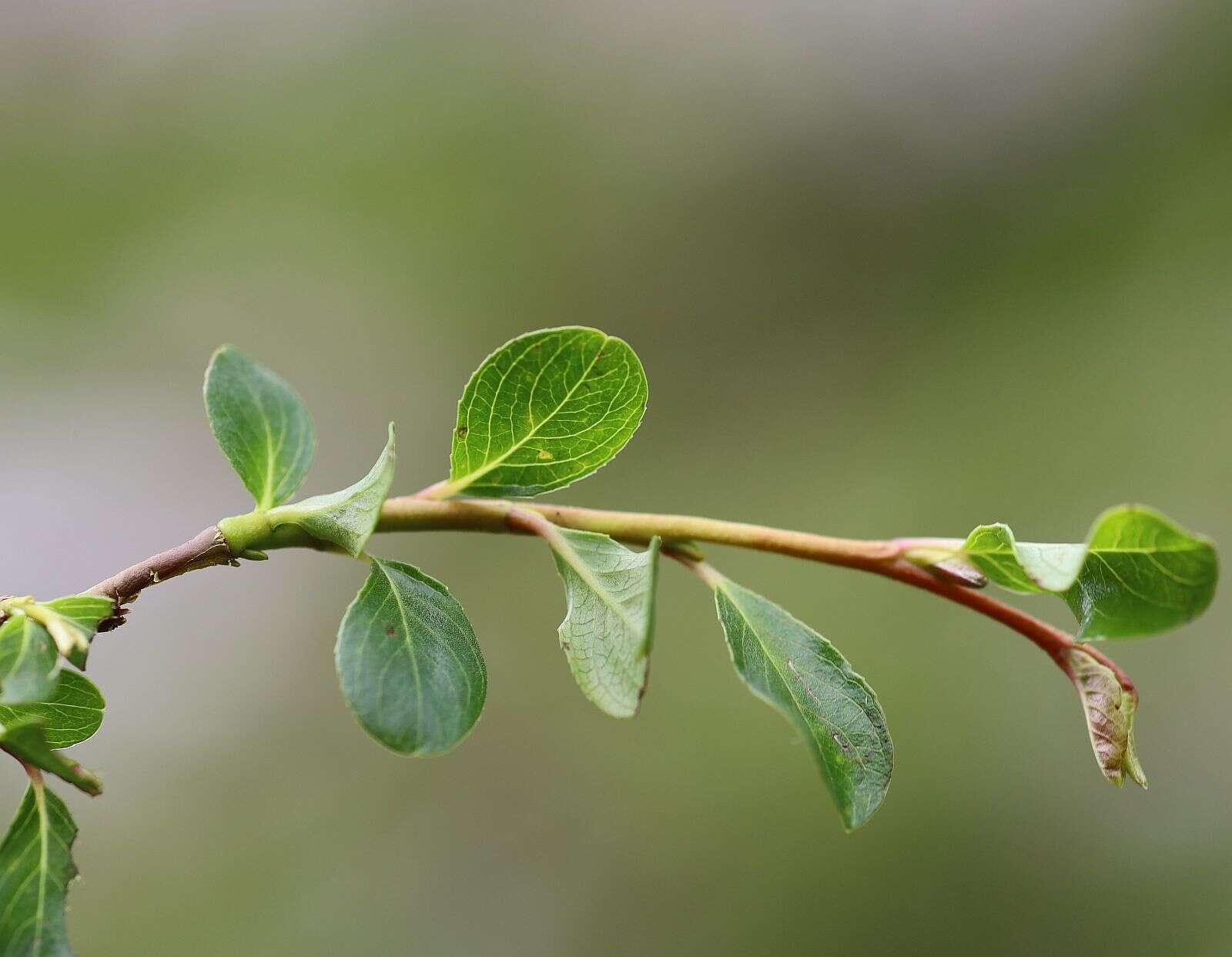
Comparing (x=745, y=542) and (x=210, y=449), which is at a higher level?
(x=210, y=449)

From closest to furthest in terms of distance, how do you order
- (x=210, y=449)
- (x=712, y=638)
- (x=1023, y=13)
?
(x=712, y=638) < (x=210, y=449) < (x=1023, y=13)

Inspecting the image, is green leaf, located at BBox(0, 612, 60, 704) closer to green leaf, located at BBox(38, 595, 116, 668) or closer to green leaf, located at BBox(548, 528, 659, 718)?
green leaf, located at BBox(38, 595, 116, 668)

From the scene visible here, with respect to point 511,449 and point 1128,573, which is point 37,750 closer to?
point 511,449

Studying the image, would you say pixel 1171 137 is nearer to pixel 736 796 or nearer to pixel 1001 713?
pixel 1001 713

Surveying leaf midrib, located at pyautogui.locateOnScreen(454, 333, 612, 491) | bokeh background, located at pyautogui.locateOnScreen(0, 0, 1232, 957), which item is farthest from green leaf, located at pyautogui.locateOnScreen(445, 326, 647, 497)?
bokeh background, located at pyautogui.locateOnScreen(0, 0, 1232, 957)

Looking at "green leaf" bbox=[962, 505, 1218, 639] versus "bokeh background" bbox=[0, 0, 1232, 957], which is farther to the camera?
"bokeh background" bbox=[0, 0, 1232, 957]

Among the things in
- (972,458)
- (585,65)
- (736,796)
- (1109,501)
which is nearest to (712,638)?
(736,796)
